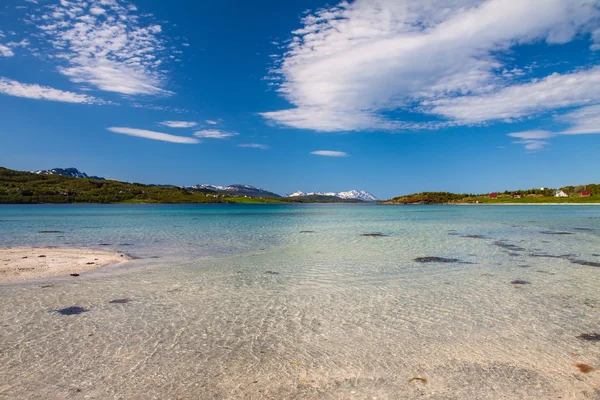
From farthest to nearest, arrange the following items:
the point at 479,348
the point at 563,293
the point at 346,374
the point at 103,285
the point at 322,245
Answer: the point at 322,245
the point at 103,285
the point at 563,293
the point at 479,348
the point at 346,374

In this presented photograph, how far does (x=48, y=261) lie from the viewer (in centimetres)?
2292

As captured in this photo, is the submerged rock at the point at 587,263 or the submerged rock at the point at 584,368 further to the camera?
the submerged rock at the point at 587,263

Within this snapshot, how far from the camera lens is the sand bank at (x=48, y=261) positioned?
19.0m

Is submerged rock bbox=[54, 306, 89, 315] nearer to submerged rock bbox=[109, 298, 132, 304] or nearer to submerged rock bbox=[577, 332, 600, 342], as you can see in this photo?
submerged rock bbox=[109, 298, 132, 304]

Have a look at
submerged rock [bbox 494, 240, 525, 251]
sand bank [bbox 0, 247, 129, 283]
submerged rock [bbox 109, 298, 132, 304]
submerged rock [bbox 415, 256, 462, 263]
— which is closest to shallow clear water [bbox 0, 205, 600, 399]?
submerged rock [bbox 109, 298, 132, 304]

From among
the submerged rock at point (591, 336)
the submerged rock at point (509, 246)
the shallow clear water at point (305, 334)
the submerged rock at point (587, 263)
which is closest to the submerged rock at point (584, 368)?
the shallow clear water at point (305, 334)

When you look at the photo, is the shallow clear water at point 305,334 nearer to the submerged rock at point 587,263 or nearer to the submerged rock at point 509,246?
the submerged rock at point 587,263

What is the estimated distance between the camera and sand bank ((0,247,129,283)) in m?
19.0

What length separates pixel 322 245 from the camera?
32.9 meters

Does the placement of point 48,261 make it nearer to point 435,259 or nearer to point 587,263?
point 435,259

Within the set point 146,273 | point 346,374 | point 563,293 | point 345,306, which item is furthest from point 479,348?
point 146,273

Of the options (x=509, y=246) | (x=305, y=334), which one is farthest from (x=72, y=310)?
(x=509, y=246)

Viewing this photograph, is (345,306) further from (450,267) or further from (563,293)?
(450,267)

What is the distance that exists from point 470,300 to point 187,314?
411 inches
